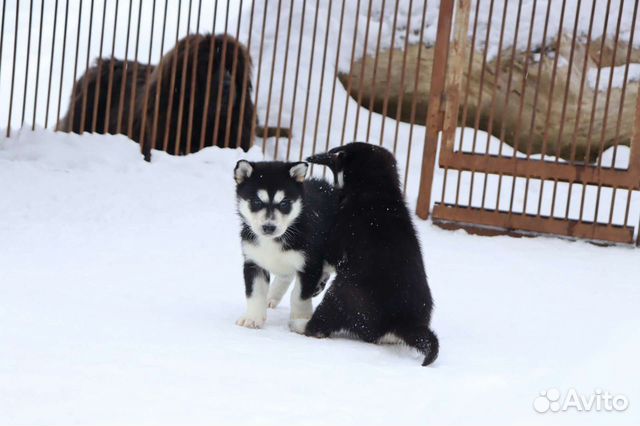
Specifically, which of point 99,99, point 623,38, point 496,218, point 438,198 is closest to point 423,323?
point 496,218

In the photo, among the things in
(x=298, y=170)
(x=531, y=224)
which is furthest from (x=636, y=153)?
(x=298, y=170)

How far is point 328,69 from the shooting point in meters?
11.3

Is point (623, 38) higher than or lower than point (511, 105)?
higher

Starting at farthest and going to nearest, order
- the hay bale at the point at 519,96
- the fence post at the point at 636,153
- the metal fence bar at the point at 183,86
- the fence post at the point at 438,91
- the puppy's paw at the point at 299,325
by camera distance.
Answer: the hay bale at the point at 519,96 < the metal fence bar at the point at 183,86 < the fence post at the point at 438,91 < the fence post at the point at 636,153 < the puppy's paw at the point at 299,325

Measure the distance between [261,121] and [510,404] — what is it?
293 inches

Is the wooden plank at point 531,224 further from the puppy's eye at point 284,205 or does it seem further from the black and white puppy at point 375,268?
the puppy's eye at point 284,205

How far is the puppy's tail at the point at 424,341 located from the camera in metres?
4.25

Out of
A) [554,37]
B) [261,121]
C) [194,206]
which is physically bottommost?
[194,206]

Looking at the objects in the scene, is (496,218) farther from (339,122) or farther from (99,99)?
(99,99)

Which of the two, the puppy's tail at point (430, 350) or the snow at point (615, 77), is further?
the snow at point (615, 77)

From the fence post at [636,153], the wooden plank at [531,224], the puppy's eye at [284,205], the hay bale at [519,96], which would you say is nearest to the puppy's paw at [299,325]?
the puppy's eye at [284,205]

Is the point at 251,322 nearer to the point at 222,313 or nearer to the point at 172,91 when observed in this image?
the point at 222,313

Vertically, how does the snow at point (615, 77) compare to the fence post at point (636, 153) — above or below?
above

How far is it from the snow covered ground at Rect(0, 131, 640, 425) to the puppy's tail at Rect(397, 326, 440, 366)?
7cm
